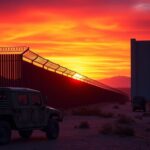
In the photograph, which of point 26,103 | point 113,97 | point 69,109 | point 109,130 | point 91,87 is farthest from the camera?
point 113,97

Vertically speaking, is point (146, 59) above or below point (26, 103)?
above

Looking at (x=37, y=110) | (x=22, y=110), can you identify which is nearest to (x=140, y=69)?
(x=37, y=110)

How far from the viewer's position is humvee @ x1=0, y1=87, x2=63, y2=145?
2520 centimetres


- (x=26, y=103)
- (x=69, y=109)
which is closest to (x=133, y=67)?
(x=69, y=109)

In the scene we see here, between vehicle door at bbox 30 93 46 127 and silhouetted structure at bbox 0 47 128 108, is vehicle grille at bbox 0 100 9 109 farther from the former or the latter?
silhouetted structure at bbox 0 47 128 108

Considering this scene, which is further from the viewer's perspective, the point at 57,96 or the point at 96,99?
the point at 96,99

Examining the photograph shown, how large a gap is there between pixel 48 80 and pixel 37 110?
25603 mm

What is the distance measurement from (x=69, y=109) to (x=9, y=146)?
36.2 m

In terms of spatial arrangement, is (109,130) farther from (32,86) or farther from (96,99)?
(96,99)

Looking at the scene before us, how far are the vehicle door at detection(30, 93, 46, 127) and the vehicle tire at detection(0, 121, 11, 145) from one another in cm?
186

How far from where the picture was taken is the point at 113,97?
101938 mm

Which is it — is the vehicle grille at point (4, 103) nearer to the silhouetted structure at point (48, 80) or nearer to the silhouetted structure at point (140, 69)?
the silhouetted structure at point (48, 80)

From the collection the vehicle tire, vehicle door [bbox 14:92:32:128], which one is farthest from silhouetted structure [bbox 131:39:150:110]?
the vehicle tire

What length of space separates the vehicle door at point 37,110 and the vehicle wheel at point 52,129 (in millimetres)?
615
